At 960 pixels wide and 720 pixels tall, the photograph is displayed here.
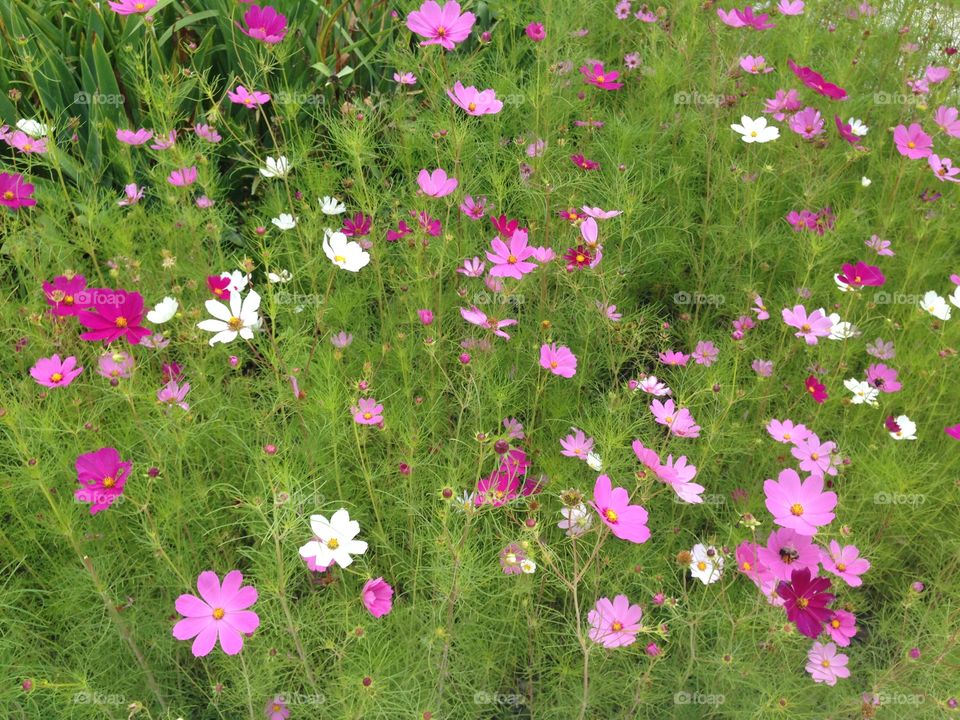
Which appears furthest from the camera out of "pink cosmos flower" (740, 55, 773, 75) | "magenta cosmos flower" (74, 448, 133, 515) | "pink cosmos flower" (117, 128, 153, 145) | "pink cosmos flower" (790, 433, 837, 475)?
"pink cosmos flower" (740, 55, 773, 75)

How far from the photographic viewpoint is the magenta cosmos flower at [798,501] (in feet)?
3.83

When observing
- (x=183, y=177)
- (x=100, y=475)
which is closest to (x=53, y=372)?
(x=100, y=475)

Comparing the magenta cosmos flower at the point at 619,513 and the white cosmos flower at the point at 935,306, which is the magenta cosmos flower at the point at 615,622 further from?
the white cosmos flower at the point at 935,306

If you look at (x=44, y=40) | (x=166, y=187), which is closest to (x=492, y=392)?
(x=166, y=187)

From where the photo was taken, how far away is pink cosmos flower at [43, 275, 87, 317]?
128 centimetres

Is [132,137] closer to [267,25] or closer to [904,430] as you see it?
[267,25]

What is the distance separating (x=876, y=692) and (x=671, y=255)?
1340 mm

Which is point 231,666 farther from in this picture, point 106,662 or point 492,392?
point 492,392

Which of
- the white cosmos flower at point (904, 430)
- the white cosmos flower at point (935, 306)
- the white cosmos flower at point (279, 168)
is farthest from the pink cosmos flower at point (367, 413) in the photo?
the white cosmos flower at point (935, 306)

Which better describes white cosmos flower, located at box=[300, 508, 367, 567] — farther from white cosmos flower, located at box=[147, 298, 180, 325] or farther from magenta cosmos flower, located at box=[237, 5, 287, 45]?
magenta cosmos flower, located at box=[237, 5, 287, 45]

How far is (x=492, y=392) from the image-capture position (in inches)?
60.8

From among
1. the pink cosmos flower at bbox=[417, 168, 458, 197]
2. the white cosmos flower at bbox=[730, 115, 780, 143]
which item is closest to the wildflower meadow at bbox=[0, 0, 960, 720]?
the pink cosmos flower at bbox=[417, 168, 458, 197]

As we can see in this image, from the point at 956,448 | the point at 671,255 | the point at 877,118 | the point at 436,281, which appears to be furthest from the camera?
the point at 877,118

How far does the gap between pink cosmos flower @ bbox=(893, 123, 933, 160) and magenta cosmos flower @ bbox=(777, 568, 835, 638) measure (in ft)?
4.88
